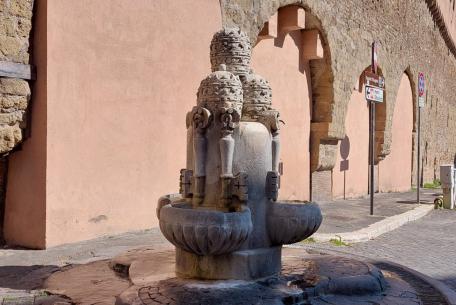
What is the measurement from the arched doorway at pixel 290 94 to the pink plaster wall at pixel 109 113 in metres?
2.30

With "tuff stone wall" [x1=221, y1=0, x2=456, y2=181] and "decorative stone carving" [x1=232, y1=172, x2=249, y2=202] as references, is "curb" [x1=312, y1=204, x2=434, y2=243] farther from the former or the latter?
"decorative stone carving" [x1=232, y1=172, x2=249, y2=202]

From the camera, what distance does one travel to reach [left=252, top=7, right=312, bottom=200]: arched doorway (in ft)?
31.2

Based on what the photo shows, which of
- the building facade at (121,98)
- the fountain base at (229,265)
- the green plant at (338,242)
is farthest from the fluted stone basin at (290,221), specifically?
the building facade at (121,98)

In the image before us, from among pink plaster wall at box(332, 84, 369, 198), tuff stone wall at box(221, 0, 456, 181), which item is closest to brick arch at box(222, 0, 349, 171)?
tuff stone wall at box(221, 0, 456, 181)

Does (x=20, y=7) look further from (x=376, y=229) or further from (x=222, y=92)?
(x=376, y=229)

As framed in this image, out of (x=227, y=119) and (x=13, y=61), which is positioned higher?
(x=13, y=61)

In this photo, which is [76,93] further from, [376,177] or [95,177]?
[376,177]

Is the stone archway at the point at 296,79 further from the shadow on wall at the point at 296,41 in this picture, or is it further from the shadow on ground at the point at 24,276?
the shadow on ground at the point at 24,276

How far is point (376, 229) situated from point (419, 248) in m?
0.88

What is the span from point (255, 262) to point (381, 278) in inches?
39.4

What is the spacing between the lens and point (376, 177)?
14.4 metres

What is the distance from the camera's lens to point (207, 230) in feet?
10.5

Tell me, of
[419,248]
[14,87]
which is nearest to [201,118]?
[14,87]

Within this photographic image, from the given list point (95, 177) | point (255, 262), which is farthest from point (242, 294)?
point (95, 177)
